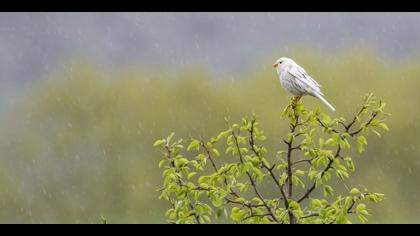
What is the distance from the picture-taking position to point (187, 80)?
43.5 metres

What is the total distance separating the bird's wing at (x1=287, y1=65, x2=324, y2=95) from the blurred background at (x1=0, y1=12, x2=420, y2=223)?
2510 cm

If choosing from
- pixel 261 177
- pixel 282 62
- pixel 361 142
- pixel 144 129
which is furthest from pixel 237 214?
pixel 144 129

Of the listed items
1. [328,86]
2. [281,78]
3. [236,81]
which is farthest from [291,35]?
[281,78]

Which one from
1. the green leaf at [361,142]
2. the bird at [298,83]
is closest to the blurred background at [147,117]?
the bird at [298,83]

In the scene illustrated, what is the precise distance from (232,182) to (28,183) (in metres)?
40.6

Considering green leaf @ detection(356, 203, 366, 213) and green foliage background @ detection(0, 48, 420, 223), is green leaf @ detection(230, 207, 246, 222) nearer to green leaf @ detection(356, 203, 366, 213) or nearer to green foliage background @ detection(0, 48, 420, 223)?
green leaf @ detection(356, 203, 366, 213)

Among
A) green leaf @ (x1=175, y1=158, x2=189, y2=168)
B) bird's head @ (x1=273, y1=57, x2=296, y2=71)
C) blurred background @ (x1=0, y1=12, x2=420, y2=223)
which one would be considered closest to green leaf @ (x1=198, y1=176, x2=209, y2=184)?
green leaf @ (x1=175, y1=158, x2=189, y2=168)

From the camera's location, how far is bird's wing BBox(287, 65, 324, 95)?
5914 millimetres

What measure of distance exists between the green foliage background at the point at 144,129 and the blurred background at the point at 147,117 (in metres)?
0.07

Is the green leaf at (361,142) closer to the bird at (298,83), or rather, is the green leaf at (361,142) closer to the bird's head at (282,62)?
the bird at (298,83)

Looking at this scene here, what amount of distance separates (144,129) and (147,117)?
109 cm

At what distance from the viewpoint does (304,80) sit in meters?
5.96

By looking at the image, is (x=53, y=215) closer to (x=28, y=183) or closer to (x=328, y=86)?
(x=28, y=183)

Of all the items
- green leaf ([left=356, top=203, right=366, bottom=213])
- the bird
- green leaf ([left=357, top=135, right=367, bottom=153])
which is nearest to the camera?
green leaf ([left=356, top=203, right=366, bottom=213])
